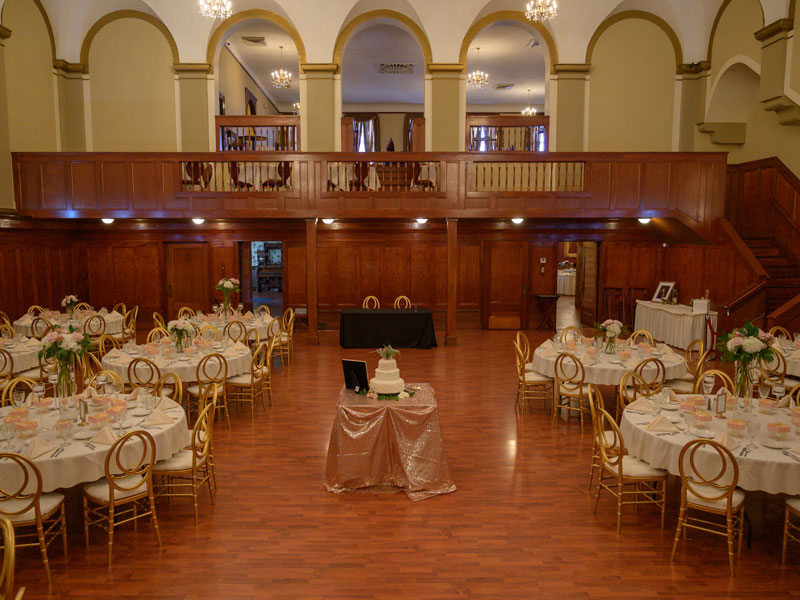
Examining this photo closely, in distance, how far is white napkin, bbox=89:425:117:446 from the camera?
4508mm

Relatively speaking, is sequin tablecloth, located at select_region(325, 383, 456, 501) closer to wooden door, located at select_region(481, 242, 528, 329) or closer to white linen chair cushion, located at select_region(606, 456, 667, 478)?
white linen chair cushion, located at select_region(606, 456, 667, 478)

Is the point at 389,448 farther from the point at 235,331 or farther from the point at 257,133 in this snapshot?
the point at 257,133

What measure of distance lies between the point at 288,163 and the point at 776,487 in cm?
1103

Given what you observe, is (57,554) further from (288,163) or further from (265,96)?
(265,96)

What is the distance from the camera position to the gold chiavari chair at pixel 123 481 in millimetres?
4336

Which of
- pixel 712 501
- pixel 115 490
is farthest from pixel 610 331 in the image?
pixel 115 490

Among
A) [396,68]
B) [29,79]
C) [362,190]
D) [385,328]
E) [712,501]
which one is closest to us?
[712,501]

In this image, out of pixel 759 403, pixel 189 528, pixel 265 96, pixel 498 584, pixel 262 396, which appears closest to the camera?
pixel 498 584

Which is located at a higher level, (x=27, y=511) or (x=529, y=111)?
(x=529, y=111)

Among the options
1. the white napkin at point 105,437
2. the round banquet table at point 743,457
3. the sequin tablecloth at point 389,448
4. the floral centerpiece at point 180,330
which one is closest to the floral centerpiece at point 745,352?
the round banquet table at point 743,457

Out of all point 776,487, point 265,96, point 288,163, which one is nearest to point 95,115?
point 288,163

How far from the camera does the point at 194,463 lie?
4879 mm

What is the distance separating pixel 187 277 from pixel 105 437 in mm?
11385

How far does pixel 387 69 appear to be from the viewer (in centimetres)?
1852
